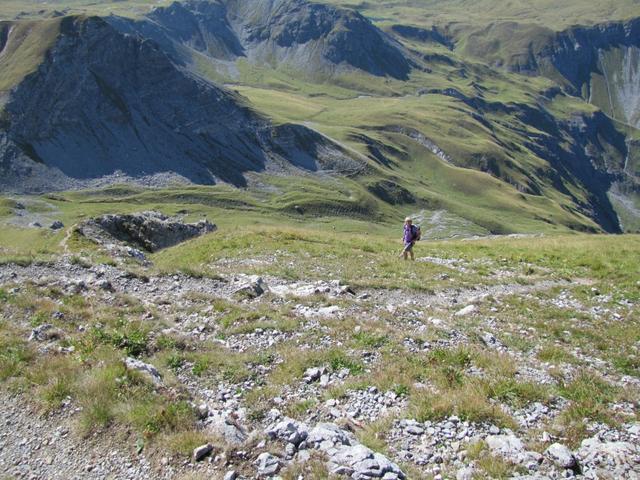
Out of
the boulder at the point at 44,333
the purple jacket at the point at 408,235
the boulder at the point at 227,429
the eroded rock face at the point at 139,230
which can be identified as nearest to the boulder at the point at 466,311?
the boulder at the point at 227,429

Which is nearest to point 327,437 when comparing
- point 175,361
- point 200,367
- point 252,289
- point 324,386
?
point 324,386

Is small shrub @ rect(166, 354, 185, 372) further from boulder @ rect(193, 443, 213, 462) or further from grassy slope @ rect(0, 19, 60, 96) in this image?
grassy slope @ rect(0, 19, 60, 96)

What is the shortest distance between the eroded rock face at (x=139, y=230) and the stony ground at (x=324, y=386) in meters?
30.1

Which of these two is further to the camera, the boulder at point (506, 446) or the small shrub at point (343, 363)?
the small shrub at point (343, 363)

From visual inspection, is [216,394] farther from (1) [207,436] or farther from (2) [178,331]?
(2) [178,331]

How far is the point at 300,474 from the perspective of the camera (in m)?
8.98

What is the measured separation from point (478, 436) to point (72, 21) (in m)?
214

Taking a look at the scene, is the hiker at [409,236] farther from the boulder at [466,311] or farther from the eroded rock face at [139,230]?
the eroded rock face at [139,230]

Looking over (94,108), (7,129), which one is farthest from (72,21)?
(7,129)

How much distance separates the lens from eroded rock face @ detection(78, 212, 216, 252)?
4975 cm

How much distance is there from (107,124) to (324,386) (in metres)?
177

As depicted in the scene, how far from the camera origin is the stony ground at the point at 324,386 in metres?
9.50

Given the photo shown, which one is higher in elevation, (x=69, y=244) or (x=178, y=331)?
(x=178, y=331)

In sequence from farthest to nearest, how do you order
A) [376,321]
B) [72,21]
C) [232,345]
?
[72,21] → [376,321] → [232,345]
